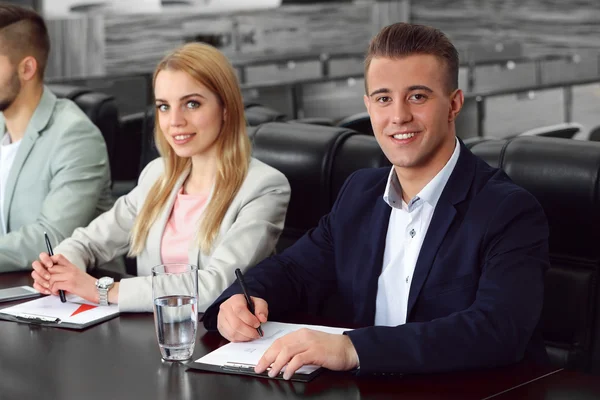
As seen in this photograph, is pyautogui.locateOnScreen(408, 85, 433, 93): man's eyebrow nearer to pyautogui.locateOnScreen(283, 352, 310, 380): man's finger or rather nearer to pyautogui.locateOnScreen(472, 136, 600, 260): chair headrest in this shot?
pyautogui.locateOnScreen(472, 136, 600, 260): chair headrest

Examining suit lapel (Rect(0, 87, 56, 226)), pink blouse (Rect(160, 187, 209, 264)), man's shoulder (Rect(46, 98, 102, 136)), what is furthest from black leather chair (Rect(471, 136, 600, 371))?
suit lapel (Rect(0, 87, 56, 226))

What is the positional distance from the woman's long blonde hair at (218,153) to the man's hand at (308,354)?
760mm

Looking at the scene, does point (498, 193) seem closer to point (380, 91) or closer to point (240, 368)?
point (380, 91)

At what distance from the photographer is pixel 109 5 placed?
712 centimetres

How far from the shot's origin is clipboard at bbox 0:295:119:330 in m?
1.85

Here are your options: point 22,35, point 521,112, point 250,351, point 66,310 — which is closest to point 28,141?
point 22,35

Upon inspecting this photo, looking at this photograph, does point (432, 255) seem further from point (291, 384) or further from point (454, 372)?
point (291, 384)

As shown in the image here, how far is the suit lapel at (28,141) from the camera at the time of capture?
9.05ft

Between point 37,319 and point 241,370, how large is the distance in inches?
22.7

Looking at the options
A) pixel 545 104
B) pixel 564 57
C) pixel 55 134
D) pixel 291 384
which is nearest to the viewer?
pixel 291 384

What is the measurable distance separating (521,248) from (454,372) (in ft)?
0.93

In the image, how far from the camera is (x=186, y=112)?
7.47 feet

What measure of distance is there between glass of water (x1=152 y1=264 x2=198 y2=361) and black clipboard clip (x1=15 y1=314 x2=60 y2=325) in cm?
30

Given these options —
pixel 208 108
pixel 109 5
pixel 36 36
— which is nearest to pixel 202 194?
pixel 208 108
